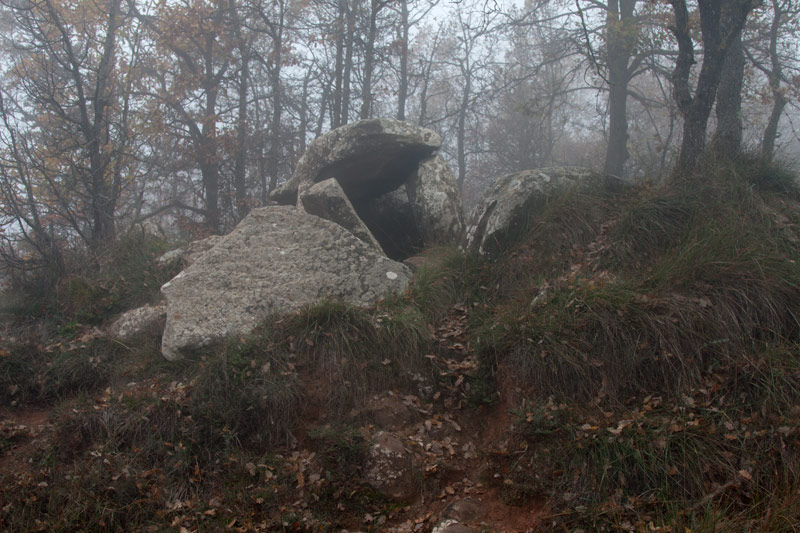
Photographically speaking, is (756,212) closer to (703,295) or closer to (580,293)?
(703,295)

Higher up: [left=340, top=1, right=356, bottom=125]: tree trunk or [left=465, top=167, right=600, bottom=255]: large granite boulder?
[left=340, top=1, right=356, bottom=125]: tree trunk

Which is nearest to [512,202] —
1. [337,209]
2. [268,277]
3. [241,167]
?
[337,209]

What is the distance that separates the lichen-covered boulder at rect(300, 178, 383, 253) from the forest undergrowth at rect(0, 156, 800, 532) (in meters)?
1.57

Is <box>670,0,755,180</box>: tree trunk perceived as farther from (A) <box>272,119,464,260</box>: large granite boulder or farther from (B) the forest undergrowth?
(A) <box>272,119,464,260</box>: large granite boulder

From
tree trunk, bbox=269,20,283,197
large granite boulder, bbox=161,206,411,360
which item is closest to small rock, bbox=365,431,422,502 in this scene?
large granite boulder, bbox=161,206,411,360

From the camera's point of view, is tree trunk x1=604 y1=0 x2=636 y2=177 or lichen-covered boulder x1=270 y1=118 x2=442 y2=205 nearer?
lichen-covered boulder x1=270 y1=118 x2=442 y2=205

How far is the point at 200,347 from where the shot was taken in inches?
201

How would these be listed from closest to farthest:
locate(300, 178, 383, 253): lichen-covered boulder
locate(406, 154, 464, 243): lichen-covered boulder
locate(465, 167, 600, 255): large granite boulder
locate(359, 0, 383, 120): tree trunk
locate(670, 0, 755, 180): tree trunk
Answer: locate(670, 0, 755, 180): tree trunk, locate(465, 167, 600, 255): large granite boulder, locate(300, 178, 383, 253): lichen-covered boulder, locate(406, 154, 464, 243): lichen-covered boulder, locate(359, 0, 383, 120): tree trunk

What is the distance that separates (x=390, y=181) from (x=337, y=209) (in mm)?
1579

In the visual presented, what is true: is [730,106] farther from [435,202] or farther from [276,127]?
[276,127]

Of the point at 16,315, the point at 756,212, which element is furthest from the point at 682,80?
the point at 16,315

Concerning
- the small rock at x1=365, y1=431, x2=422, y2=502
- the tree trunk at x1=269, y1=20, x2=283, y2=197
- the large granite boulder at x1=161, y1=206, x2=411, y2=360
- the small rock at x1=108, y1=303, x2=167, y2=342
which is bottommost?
the small rock at x1=365, y1=431, x2=422, y2=502

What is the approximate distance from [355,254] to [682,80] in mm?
4017

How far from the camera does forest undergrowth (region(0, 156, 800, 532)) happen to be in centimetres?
354
